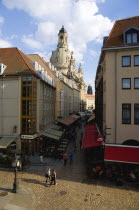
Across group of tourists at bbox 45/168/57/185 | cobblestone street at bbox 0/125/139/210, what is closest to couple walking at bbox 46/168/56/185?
group of tourists at bbox 45/168/57/185

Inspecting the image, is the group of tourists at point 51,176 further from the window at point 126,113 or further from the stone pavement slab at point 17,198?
the window at point 126,113

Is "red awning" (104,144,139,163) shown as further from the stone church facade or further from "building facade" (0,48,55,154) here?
the stone church facade

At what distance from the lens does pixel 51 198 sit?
1202 centimetres

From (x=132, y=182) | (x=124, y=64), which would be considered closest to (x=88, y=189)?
(x=132, y=182)

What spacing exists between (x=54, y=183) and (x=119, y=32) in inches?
709

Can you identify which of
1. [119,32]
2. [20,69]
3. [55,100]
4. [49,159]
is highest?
[119,32]

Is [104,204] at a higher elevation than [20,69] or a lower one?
lower

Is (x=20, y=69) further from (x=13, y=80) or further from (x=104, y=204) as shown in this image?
(x=104, y=204)

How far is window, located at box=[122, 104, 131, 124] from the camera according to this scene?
56.2 ft

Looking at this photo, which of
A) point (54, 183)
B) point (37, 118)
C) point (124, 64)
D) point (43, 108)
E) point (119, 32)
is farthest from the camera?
point (43, 108)

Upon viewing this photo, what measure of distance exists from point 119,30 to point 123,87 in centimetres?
720

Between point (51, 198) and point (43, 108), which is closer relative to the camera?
point (51, 198)

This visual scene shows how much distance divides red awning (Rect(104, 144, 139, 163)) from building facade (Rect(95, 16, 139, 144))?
1.92 m

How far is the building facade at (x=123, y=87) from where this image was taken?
1684 cm
